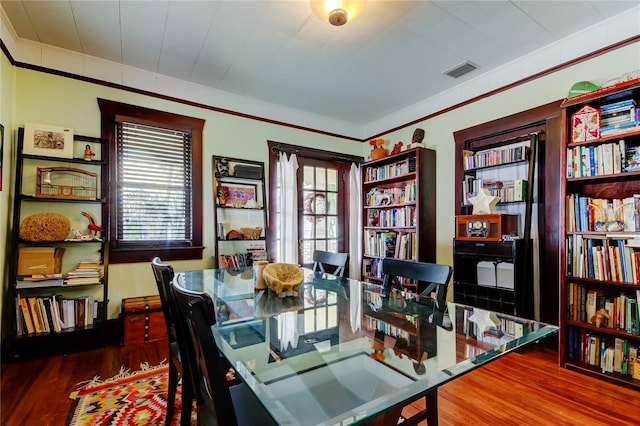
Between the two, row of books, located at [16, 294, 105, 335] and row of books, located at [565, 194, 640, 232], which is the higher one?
row of books, located at [565, 194, 640, 232]

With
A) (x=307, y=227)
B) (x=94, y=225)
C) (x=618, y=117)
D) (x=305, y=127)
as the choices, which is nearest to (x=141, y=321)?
(x=94, y=225)

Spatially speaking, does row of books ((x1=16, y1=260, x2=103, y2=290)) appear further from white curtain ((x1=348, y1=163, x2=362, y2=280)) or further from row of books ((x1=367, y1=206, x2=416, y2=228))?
row of books ((x1=367, y1=206, x2=416, y2=228))

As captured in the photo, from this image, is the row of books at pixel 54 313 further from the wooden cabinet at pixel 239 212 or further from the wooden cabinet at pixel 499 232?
the wooden cabinet at pixel 499 232

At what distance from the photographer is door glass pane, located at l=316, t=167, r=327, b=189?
4371 millimetres

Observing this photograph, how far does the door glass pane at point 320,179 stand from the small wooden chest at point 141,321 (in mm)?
2463

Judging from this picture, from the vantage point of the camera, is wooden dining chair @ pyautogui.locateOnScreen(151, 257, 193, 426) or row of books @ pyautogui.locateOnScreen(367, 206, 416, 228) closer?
wooden dining chair @ pyautogui.locateOnScreen(151, 257, 193, 426)

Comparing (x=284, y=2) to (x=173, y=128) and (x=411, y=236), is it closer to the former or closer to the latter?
(x=173, y=128)

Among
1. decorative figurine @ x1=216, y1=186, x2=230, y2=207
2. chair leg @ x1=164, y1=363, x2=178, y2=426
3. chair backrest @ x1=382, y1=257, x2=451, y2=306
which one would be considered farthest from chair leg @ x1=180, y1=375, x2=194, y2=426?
decorative figurine @ x1=216, y1=186, x2=230, y2=207

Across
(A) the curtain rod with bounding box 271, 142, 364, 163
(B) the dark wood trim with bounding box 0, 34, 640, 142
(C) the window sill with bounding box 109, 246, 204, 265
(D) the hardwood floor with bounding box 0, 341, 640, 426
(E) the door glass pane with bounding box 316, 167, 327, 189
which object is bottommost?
(D) the hardwood floor with bounding box 0, 341, 640, 426

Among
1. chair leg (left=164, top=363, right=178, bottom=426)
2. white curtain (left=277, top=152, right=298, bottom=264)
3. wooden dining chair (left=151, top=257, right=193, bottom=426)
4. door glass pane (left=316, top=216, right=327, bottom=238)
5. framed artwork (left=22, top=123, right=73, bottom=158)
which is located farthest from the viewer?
door glass pane (left=316, top=216, right=327, bottom=238)

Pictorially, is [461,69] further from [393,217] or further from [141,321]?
[141,321]

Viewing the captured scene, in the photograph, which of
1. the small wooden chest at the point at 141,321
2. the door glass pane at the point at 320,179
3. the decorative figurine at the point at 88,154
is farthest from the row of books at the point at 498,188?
the decorative figurine at the point at 88,154

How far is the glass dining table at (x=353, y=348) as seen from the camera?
77cm

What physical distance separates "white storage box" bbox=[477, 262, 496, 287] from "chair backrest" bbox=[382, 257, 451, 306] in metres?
1.32
